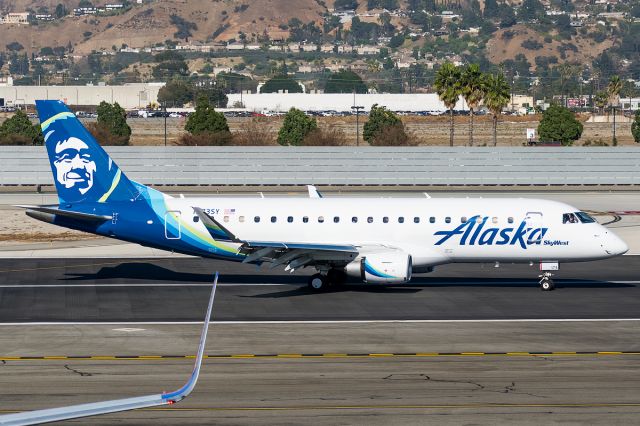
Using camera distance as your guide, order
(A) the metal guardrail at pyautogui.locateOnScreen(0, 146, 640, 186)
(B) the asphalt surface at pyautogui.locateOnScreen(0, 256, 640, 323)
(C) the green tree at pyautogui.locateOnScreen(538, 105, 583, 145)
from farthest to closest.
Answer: (C) the green tree at pyautogui.locateOnScreen(538, 105, 583, 145)
(A) the metal guardrail at pyautogui.locateOnScreen(0, 146, 640, 186)
(B) the asphalt surface at pyautogui.locateOnScreen(0, 256, 640, 323)

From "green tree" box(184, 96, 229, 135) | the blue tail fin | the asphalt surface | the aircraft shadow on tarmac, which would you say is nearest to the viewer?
the asphalt surface

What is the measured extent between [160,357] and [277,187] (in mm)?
62943

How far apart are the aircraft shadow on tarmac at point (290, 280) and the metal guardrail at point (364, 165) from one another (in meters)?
44.1

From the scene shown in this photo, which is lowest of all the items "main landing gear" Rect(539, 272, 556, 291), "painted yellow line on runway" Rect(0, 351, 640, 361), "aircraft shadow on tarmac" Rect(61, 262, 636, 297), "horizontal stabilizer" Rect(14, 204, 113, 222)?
"aircraft shadow on tarmac" Rect(61, 262, 636, 297)

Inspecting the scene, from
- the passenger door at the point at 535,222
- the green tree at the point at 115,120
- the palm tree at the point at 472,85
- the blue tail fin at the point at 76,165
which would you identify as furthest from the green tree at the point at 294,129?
the passenger door at the point at 535,222

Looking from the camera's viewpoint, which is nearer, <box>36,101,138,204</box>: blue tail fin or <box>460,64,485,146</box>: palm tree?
<box>36,101,138,204</box>: blue tail fin

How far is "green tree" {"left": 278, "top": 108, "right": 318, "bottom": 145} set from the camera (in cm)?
14725

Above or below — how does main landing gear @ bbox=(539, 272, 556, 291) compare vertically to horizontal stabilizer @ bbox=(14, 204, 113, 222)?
below

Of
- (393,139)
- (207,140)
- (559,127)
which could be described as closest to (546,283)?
(207,140)

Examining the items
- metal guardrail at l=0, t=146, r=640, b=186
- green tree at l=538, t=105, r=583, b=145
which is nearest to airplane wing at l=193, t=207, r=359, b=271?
metal guardrail at l=0, t=146, r=640, b=186

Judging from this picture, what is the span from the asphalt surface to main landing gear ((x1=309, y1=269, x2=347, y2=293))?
403mm

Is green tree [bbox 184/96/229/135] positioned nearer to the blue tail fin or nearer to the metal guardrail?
the metal guardrail

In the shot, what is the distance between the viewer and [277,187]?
3708 inches

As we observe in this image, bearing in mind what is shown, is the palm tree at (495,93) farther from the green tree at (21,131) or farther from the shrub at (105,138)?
the green tree at (21,131)
